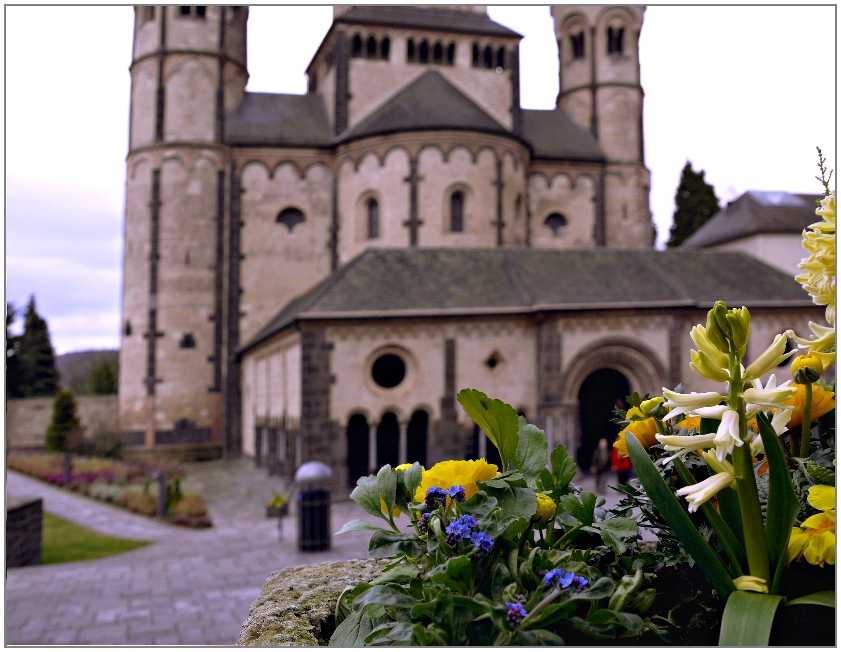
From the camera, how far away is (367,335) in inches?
755

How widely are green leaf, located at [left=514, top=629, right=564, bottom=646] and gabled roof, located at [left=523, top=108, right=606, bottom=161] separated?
3081 centimetres

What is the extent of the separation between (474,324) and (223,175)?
15.5 m

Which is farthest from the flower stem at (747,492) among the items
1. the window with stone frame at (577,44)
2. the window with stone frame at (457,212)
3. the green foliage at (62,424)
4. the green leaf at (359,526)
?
the window with stone frame at (577,44)

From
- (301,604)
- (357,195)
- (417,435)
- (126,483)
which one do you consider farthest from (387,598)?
(357,195)

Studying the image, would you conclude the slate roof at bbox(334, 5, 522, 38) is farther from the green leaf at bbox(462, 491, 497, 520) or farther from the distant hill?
the green leaf at bbox(462, 491, 497, 520)

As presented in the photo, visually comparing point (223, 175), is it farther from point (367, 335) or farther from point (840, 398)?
point (840, 398)

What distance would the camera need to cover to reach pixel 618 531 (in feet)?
5.41

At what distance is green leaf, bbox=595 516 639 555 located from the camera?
5.27 ft

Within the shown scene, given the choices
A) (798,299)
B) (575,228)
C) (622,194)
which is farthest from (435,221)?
(798,299)

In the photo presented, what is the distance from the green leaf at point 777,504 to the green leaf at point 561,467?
50 centimetres

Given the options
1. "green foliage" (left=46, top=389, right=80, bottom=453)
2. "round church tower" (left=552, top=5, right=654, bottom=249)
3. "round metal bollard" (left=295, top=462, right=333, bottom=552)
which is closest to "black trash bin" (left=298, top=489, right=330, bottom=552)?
"round metal bollard" (left=295, top=462, right=333, bottom=552)

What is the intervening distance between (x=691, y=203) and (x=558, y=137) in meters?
15.4

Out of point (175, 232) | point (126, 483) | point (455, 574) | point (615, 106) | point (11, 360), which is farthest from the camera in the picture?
point (615, 106)

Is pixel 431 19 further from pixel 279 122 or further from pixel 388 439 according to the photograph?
pixel 388 439
